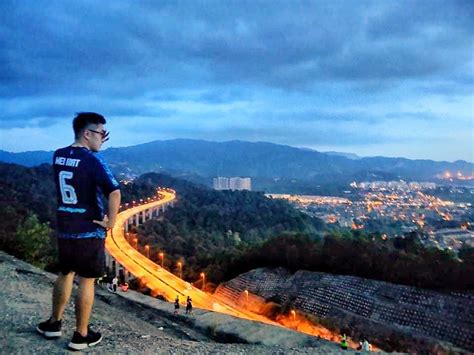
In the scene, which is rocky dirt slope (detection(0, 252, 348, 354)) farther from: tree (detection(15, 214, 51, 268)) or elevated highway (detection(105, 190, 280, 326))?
elevated highway (detection(105, 190, 280, 326))

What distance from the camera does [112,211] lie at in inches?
148

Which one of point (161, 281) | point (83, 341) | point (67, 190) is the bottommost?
point (161, 281)

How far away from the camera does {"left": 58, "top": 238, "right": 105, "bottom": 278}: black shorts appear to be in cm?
380

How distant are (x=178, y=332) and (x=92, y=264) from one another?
15.2ft

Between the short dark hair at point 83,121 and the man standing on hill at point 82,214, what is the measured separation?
0.07 metres

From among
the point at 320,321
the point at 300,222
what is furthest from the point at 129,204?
the point at 320,321

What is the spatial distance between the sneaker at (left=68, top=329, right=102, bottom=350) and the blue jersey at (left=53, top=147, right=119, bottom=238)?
0.94 m

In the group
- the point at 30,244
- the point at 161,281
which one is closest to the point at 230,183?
the point at 161,281

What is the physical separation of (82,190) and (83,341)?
4.58 feet

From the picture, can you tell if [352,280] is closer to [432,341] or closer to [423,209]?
[432,341]

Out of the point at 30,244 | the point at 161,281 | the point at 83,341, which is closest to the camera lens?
the point at 83,341

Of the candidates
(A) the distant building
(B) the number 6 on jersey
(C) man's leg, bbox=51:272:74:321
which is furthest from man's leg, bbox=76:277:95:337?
(A) the distant building

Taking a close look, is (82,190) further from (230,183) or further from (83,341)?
(230,183)

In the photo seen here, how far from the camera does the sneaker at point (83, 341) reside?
12.7 ft
